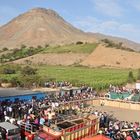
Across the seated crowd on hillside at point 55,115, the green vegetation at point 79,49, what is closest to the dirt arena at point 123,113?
the seated crowd on hillside at point 55,115

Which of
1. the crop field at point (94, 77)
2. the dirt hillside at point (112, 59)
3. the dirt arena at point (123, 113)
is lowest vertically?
the dirt arena at point (123, 113)

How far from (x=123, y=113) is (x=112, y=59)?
A: 66112 mm

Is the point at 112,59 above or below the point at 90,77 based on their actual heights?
above

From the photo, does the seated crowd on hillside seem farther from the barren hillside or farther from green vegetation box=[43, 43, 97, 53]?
green vegetation box=[43, 43, 97, 53]

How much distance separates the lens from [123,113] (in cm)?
3725

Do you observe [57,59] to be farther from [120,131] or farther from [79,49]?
[120,131]

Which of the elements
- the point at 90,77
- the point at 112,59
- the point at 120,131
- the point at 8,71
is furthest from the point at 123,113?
the point at 112,59

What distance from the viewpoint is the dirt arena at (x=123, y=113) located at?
34544mm

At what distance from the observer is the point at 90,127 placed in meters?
24.3

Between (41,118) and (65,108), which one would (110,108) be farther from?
(41,118)

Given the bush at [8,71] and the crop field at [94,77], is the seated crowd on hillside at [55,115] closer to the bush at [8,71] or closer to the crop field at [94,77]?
the crop field at [94,77]

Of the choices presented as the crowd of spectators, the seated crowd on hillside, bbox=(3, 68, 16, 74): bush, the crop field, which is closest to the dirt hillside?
the crop field

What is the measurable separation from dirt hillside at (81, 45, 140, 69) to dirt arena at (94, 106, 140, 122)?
58495mm

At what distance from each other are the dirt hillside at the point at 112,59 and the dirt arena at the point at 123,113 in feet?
192
